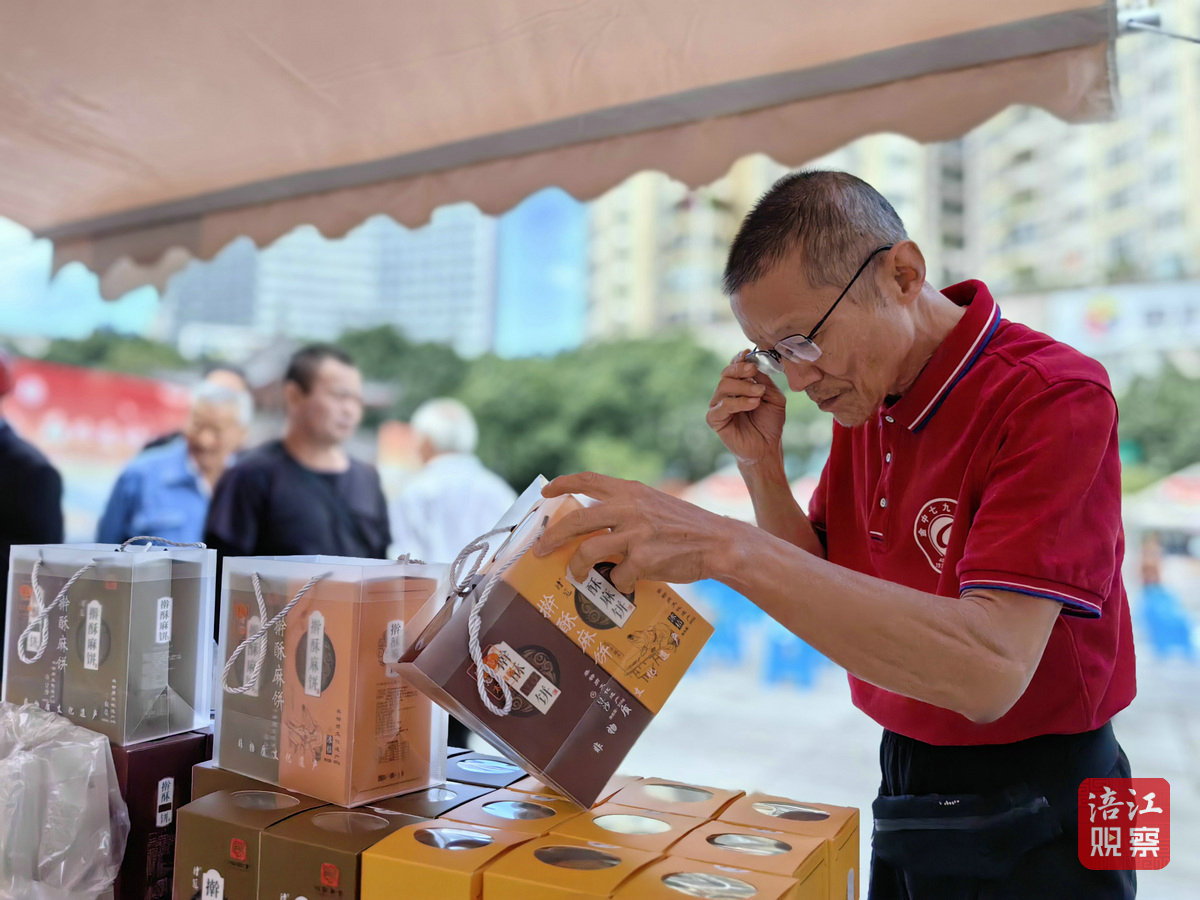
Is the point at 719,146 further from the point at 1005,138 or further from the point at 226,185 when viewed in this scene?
the point at 1005,138

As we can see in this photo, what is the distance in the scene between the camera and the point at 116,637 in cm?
114

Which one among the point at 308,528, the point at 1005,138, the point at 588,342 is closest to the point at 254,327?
the point at 588,342

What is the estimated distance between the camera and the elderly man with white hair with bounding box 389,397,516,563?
15.8 ft

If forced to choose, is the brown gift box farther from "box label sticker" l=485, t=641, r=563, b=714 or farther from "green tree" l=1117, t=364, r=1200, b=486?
"green tree" l=1117, t=364, r=1200, b=486

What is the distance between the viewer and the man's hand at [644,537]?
929 mm

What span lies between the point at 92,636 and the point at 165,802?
0.23 meters

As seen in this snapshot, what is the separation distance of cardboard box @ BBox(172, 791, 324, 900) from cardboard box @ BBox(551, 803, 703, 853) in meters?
0.31

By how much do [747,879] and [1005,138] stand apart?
34.2 m

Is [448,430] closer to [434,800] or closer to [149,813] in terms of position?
[149,813]

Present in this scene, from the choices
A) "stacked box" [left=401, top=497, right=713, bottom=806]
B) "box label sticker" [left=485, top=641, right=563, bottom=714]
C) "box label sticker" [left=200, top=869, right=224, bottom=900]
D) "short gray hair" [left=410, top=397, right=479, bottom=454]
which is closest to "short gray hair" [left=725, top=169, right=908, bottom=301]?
"stacked box" [left=401, top=497, right=713, bottom=806]

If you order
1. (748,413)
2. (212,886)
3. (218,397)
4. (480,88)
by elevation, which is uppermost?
(480,88)

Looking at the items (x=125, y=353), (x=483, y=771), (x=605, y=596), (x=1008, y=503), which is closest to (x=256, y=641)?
(x=483, y=771)

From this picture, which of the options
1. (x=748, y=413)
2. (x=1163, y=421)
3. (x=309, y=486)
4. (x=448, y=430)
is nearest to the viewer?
(x=748, y=413)

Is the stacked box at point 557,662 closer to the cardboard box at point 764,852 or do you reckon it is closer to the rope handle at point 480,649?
the rope handle at point 480,649
